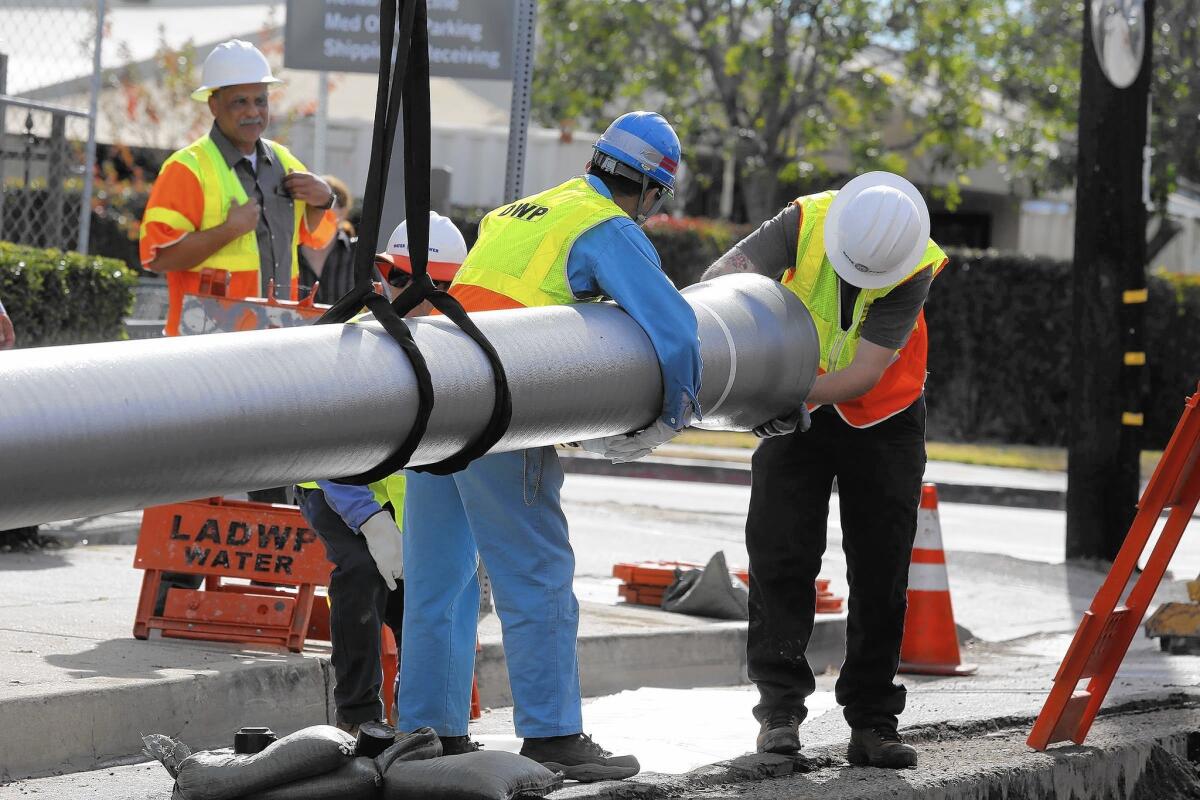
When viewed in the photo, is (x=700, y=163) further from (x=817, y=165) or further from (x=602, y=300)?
(x=602, y=300)

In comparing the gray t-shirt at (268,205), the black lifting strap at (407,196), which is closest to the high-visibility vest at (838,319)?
the black lifting strap at (407,196)

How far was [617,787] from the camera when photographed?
456 centimetres

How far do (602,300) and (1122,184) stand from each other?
7127 mm

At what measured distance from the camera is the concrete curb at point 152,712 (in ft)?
16.8

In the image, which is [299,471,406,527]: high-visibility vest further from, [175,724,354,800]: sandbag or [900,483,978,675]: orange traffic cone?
[900,483,978,675]: orange traffic cone

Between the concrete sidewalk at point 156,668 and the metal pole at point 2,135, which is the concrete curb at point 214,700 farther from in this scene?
the metal pole at point 2,135

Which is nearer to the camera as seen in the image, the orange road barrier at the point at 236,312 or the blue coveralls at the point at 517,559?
the blue coveralls at the point at 517,559

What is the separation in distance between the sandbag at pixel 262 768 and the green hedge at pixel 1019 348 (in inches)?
726

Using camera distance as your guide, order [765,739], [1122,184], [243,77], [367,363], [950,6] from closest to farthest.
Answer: [367,363] < [765,739] < [243,77] < [1122,184] < [950,6]

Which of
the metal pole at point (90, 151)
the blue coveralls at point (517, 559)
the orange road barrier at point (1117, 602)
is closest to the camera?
the blue coveralls at point (517, 559)

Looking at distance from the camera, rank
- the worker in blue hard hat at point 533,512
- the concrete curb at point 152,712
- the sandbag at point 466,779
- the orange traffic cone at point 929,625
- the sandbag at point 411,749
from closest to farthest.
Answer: the sandbag at point 466,779
the sandbag at point 411,749
the worker in blue hard hat at point 533,512
the concrete curb at point 152,712
the orange traffic cone at point 929,625

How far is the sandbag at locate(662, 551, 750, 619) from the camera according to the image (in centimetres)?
Result: 802

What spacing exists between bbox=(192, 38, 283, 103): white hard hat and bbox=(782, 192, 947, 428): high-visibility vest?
267 cm

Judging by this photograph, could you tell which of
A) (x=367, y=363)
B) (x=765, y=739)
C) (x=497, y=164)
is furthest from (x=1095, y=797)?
(x=497, y=164)
